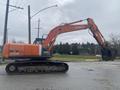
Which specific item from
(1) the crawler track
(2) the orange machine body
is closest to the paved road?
(1) the crawler track

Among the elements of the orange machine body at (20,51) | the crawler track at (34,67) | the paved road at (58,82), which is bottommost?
the paved road at (58,82)

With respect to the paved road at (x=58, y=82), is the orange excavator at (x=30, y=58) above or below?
above

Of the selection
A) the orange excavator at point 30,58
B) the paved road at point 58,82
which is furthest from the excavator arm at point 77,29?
the paved road at point 58,82

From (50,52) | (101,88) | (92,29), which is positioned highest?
(92,29)

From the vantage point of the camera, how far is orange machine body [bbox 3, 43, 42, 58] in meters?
27.5

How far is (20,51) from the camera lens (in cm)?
2769

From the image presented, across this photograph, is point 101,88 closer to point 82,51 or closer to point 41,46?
point 41,46

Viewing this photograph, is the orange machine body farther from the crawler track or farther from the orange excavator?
the crawler track

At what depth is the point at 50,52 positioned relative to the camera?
98.0ft

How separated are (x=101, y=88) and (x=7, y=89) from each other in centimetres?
408

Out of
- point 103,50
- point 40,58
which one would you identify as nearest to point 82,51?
point 103,50

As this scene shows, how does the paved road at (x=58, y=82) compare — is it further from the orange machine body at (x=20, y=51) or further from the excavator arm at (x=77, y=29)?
the excavator arm at (x=77, y=29)

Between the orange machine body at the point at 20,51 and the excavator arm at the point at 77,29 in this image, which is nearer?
the orange machine body at the point at 20,51

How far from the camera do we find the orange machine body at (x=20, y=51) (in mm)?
27545
